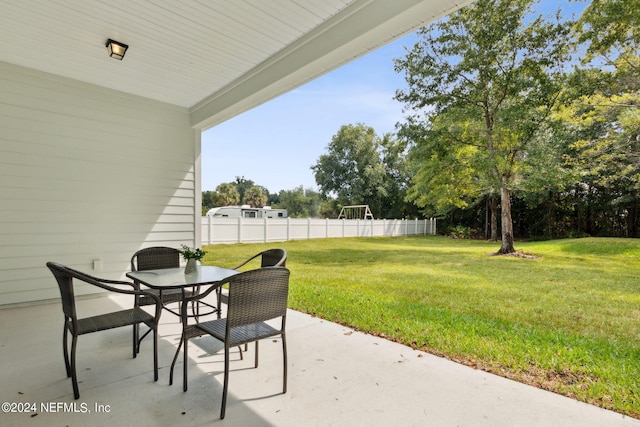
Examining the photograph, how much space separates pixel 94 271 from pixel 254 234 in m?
8.36

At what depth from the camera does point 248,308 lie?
1764 mm

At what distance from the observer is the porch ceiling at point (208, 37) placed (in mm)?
2443

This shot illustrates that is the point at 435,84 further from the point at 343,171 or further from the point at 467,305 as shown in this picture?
the point at 343,171

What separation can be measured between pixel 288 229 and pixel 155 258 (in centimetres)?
1074

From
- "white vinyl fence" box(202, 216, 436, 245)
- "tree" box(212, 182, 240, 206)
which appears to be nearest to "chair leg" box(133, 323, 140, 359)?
"white vinyl fence" box(202, 216, 436, 245)

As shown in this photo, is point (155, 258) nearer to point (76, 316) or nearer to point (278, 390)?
point (76, 316)

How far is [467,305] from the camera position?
13.7 feet

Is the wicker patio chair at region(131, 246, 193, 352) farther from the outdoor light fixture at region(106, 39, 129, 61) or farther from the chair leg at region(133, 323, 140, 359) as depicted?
the outdoor light fixture at region(106, 39, 129, 61)

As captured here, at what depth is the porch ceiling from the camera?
2.44 meters

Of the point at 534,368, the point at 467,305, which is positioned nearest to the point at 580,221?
the point at 467,305

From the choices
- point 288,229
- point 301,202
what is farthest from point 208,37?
point 301,202

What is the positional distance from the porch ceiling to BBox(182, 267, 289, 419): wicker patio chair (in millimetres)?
1928

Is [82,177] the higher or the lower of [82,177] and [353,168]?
the lower

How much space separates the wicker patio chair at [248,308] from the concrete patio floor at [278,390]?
185 mm
